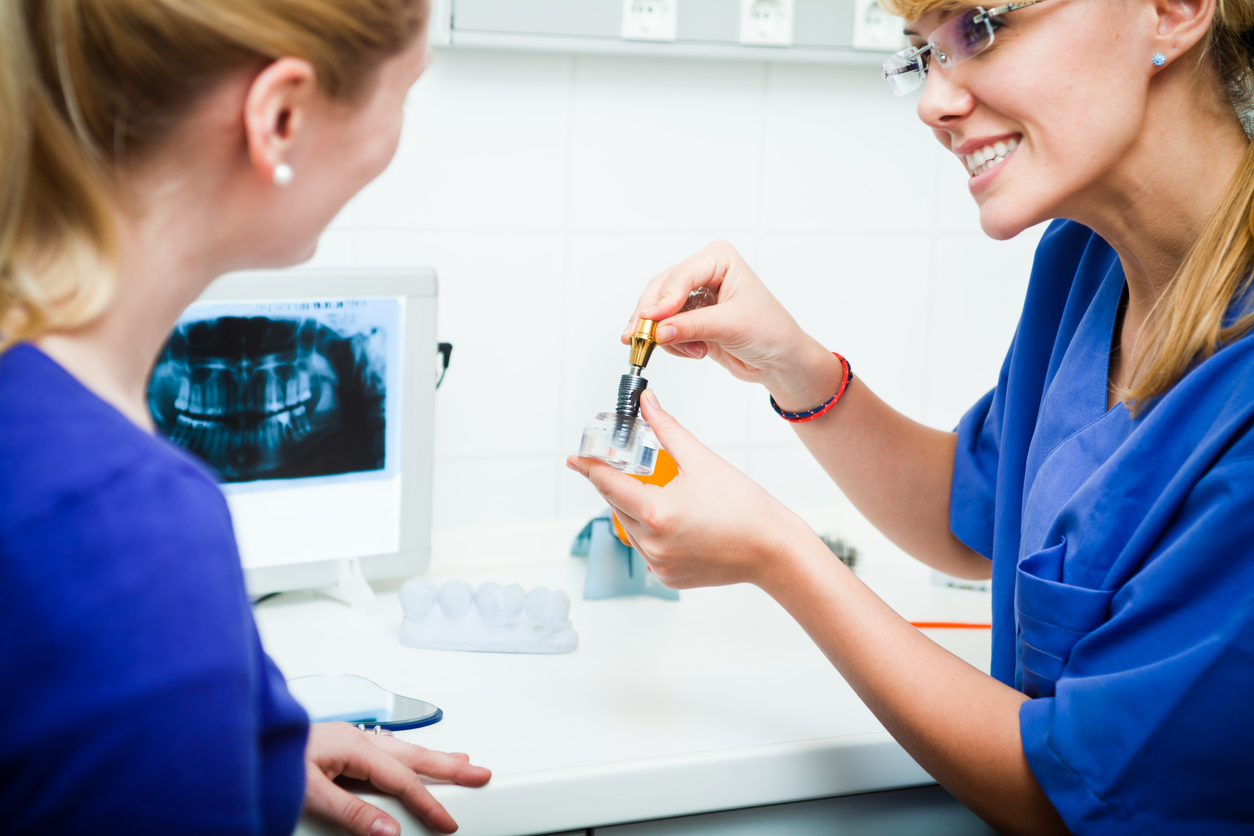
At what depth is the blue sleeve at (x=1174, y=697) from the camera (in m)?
0.72

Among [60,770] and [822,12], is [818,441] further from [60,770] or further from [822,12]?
[60,770]

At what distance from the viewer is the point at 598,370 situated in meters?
1.55

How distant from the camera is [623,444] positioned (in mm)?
958

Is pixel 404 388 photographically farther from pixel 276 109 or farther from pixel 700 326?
pixel 276 109

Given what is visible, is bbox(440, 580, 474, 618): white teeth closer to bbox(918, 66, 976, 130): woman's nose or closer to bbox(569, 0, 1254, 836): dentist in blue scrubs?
bbox(569, 0, 1254, 836): dentist in blue scrubs

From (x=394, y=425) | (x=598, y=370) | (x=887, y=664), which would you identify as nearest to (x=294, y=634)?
(x=394, y=425)

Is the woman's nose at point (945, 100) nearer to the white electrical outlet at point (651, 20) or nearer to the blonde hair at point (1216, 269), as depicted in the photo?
the blonde hair at point (1216, 269)

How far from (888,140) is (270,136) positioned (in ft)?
4.04

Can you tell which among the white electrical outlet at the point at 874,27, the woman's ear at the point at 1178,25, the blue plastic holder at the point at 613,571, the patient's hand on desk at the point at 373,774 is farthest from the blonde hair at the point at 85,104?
the white electrical outlet at the point at 874,27

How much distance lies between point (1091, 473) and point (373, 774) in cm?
67

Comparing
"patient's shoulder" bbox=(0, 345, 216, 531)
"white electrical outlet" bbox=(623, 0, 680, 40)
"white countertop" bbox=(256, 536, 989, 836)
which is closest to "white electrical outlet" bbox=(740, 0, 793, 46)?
"white electrical outlet" bbox=(623, 0, 680, 40)

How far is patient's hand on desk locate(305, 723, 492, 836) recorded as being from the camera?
818 millimetres

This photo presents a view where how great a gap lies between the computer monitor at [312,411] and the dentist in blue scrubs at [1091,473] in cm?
41

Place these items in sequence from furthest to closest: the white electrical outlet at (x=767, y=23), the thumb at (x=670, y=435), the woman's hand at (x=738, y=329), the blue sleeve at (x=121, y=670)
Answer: the white electrical outlet at (x=767, y=23) → the woman's hand at (x=738, y=329) → the thumb at (x=670, y=435) → the blue sleeve at (x=121, y=670)
